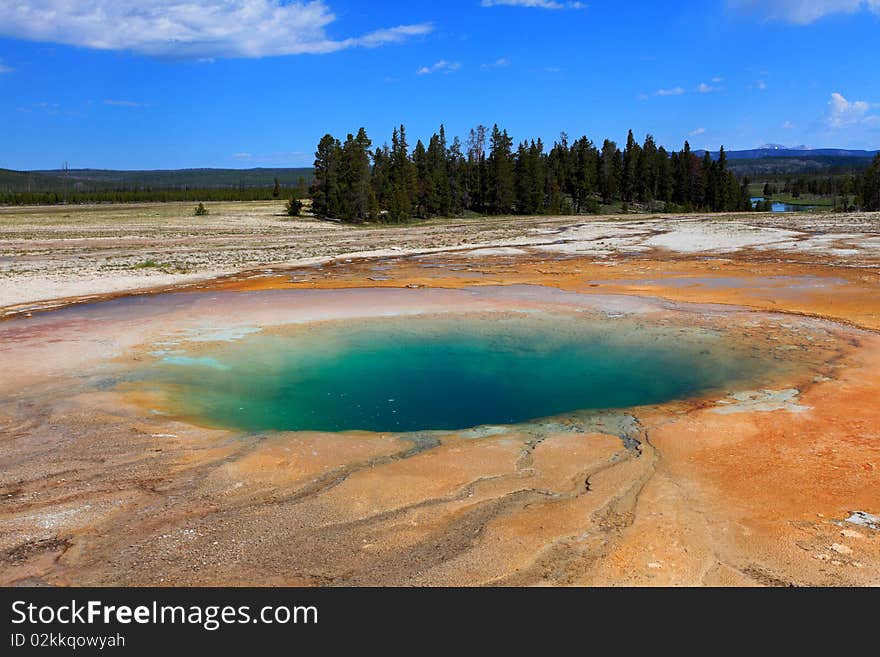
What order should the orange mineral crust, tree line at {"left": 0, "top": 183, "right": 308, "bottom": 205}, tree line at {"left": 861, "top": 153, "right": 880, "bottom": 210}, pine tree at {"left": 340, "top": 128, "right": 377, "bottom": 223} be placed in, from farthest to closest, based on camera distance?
1. tree line at {"left": 0, "top": 183, "right": 308, "bottom": 205}
2. tree line at {"left": 861, "top": 153, "right": 880, "bottom": 210}
3. pine tree at {"left": 340, "top": 128, "right": 377, "bottom": 223}
4. the orange mineral crust

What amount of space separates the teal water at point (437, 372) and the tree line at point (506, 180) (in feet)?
145

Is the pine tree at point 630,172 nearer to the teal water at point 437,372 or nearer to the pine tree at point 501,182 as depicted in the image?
the pine tree at point 501,182

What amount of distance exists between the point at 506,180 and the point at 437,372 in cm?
6002

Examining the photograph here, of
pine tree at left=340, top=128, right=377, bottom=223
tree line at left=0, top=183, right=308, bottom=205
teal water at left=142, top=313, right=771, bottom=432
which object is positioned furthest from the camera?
tree line at left=0, top=183, right=308, bottom=205

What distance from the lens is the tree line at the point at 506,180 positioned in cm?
5569

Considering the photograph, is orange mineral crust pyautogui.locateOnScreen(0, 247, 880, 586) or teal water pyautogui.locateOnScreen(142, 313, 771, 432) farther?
teal water pyautogui.locateOnScreen(142, 313, 771, 432)

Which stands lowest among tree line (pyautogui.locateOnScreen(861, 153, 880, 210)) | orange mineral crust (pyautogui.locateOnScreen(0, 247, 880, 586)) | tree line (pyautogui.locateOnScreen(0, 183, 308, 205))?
orange mineral crust (pyautogui.locateOnScreen(0, 247, 880, 586))

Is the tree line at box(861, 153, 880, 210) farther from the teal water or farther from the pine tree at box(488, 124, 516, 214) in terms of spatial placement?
the teal water

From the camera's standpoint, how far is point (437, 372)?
9.75m

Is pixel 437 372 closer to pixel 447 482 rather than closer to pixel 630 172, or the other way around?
pixel 447 482

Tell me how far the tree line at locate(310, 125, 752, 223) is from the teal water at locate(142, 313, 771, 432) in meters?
44.1

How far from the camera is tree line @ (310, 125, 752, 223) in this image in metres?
55.7

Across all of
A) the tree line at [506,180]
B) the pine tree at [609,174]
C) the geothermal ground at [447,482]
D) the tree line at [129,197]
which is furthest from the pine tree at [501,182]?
the geothermal ground at [447,482]

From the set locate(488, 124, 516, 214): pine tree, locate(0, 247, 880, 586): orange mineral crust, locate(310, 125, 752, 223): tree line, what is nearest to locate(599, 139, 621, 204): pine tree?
locate(310, 125, 752, 223): tree line
